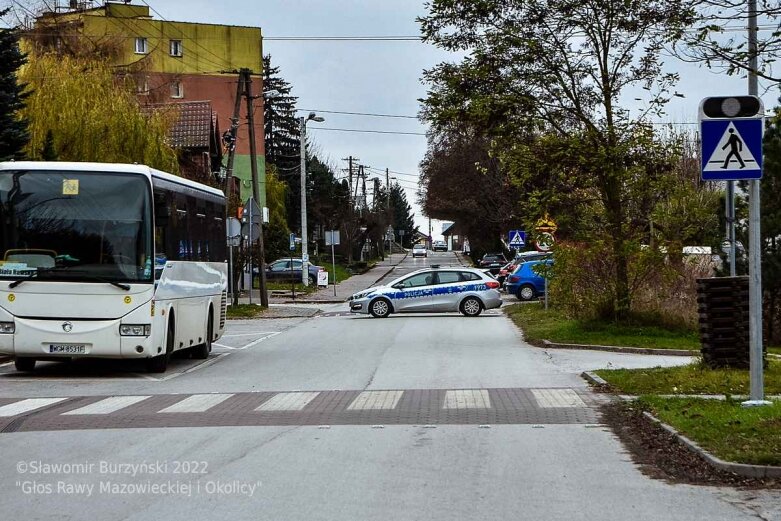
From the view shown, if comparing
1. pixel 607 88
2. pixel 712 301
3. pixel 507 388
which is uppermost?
Answer: pixel 607 88

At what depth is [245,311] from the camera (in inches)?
1458

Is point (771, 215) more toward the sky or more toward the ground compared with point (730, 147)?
more toward the ground

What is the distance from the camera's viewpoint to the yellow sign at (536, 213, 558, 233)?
2452 cm

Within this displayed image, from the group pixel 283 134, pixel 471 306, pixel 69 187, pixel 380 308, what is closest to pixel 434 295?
pixel 471 306

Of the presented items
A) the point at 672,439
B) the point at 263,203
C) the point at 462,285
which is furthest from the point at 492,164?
the point at 672,439

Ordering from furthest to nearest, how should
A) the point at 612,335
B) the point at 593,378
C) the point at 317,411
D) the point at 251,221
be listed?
1. the point at 251,221
2. the point at 612,335
3. the point at 593,378
4. the point at 317,411

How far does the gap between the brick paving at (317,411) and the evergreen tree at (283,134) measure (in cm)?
8388

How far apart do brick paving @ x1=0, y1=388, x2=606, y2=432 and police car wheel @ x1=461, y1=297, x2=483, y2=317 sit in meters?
20.0

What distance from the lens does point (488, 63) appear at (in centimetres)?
2402

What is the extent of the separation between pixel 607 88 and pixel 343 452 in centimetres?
1684

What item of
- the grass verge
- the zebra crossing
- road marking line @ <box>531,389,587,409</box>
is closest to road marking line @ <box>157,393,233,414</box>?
the zebra crossing

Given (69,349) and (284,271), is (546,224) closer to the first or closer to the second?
(69,349)

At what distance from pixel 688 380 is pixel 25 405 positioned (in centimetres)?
852

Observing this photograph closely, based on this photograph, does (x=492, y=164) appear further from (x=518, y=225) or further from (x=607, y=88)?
(x=607, y=88)
